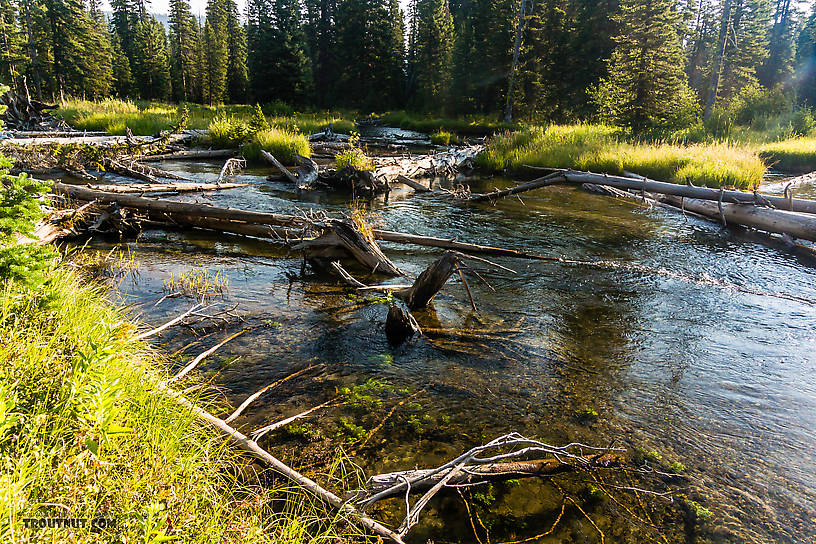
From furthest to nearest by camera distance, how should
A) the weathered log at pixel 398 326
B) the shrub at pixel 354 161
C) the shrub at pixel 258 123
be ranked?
1. the shrub at pixel 258 123
2. the shrub at pixel 354 161
3. the weathered log at pixel 398 326

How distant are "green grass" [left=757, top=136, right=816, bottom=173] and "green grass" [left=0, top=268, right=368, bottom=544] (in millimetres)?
23585

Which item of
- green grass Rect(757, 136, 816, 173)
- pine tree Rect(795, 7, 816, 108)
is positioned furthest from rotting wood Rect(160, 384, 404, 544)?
pine tree Rect(795, 7, 816, 108)

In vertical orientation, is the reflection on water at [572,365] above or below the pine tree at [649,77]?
below

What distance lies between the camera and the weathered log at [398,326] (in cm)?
535

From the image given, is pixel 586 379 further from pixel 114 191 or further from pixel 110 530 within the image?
pixel 114 191

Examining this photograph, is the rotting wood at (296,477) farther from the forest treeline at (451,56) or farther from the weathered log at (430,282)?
the forest treeline at (451,56)

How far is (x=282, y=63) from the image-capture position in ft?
161

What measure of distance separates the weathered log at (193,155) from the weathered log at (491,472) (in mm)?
17744

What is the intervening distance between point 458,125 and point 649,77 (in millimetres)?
19936

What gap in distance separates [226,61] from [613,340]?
64502 millimetres

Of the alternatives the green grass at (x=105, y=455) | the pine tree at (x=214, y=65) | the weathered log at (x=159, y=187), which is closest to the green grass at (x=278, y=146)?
the weathered log at (x=159, y=187)

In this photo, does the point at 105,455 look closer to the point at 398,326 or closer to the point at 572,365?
the point at 398,326

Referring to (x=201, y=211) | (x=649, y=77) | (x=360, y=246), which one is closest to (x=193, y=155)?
(x=201, y=211)

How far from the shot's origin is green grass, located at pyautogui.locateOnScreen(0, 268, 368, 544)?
1.94 m
